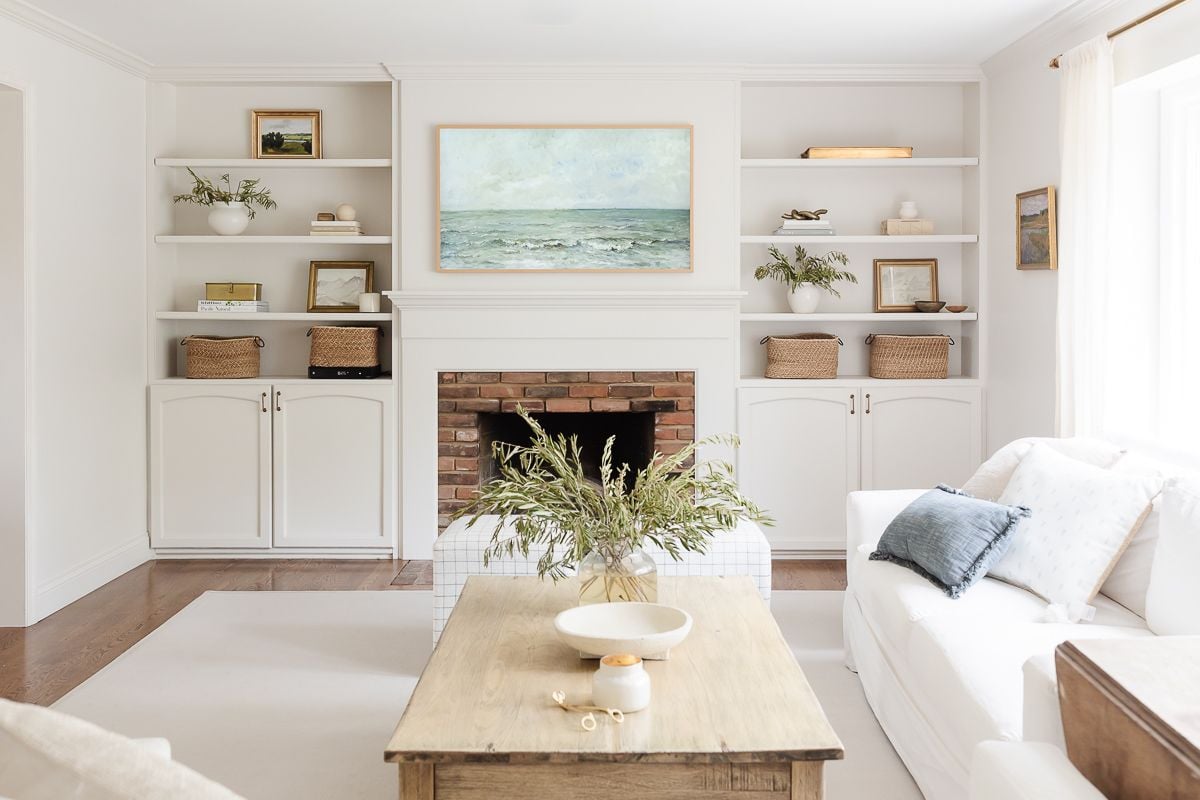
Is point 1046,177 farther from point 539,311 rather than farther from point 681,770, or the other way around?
point 681,770

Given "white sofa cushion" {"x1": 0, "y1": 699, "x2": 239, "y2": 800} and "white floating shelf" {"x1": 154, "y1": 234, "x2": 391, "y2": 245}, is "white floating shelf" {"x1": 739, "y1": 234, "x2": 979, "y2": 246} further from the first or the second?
"white sofa cushion" {"x1": 0, "y1": 699, "x2": 239, "y2": 800}

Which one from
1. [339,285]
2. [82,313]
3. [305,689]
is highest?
[339,285]

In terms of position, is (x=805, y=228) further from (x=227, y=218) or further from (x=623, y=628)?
(x=623, y=628)

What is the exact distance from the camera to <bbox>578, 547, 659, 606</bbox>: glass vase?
2.43 m

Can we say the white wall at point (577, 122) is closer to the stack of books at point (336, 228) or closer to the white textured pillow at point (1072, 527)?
the stack of books at point (336, 228)

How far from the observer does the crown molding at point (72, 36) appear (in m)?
3.90

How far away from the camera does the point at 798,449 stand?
507 cm

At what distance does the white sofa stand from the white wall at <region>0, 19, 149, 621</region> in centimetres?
326

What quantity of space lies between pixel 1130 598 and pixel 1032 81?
2678 mm

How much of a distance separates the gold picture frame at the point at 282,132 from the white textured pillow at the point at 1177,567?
4300 millimetres

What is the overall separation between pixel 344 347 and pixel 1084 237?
340 centimetres

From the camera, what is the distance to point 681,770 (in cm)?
179

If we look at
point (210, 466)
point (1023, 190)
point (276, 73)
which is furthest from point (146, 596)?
point (1023, 190)

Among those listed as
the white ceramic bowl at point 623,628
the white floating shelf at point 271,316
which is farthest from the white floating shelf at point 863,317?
the white ceramic bowl at point 623,628
